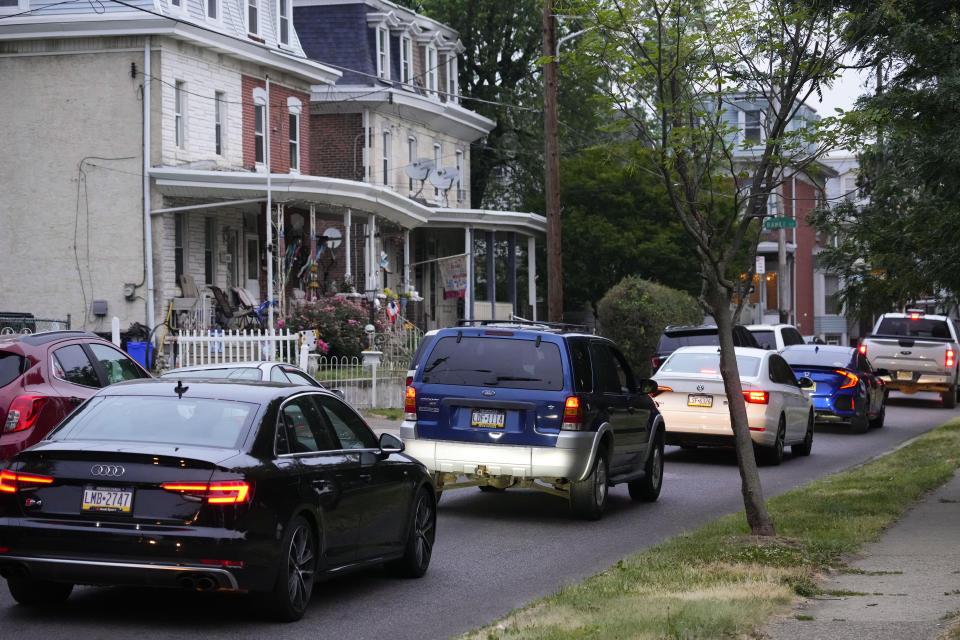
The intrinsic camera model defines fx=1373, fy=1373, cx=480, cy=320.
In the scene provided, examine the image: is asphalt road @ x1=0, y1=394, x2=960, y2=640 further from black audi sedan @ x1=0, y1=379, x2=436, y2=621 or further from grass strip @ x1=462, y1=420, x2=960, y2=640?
grass strip @ x1=462, y1=420, x2=960, y2=640

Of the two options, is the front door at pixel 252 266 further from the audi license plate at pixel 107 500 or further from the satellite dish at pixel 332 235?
the audi license plate at pixel 107 500

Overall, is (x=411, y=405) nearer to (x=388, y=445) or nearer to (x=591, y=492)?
(x=591, y=492)

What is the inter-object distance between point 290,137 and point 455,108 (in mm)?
9776

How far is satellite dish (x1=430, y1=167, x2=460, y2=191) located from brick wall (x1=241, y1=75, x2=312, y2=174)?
428 cm

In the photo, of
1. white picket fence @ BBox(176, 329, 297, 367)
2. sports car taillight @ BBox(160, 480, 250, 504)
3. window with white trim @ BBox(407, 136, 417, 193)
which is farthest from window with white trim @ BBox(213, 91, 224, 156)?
sports car taillight @ BBox(160, 480, 250, 504)

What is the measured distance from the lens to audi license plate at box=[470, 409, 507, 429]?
13.3 metres

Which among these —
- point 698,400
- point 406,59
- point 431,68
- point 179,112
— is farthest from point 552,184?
point 431,68

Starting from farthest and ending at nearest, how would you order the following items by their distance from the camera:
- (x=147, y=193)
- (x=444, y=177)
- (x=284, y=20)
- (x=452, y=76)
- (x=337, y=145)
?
1. (x=452, y=76)
2. (x=337, y=145)
3. (x=444, y=177)
4. (x=284, y=20)
5. (x=147, y=193)

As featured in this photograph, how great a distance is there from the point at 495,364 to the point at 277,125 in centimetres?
2246

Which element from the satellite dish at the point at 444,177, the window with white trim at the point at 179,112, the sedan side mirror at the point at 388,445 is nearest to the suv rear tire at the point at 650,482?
the sedan side mirror at the point at 388,445

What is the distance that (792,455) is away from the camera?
2194 centimetres

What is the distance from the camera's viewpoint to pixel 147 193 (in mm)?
29641

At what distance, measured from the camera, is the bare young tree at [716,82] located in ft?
38.3

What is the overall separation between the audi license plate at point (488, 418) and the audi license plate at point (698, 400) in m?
6.60
